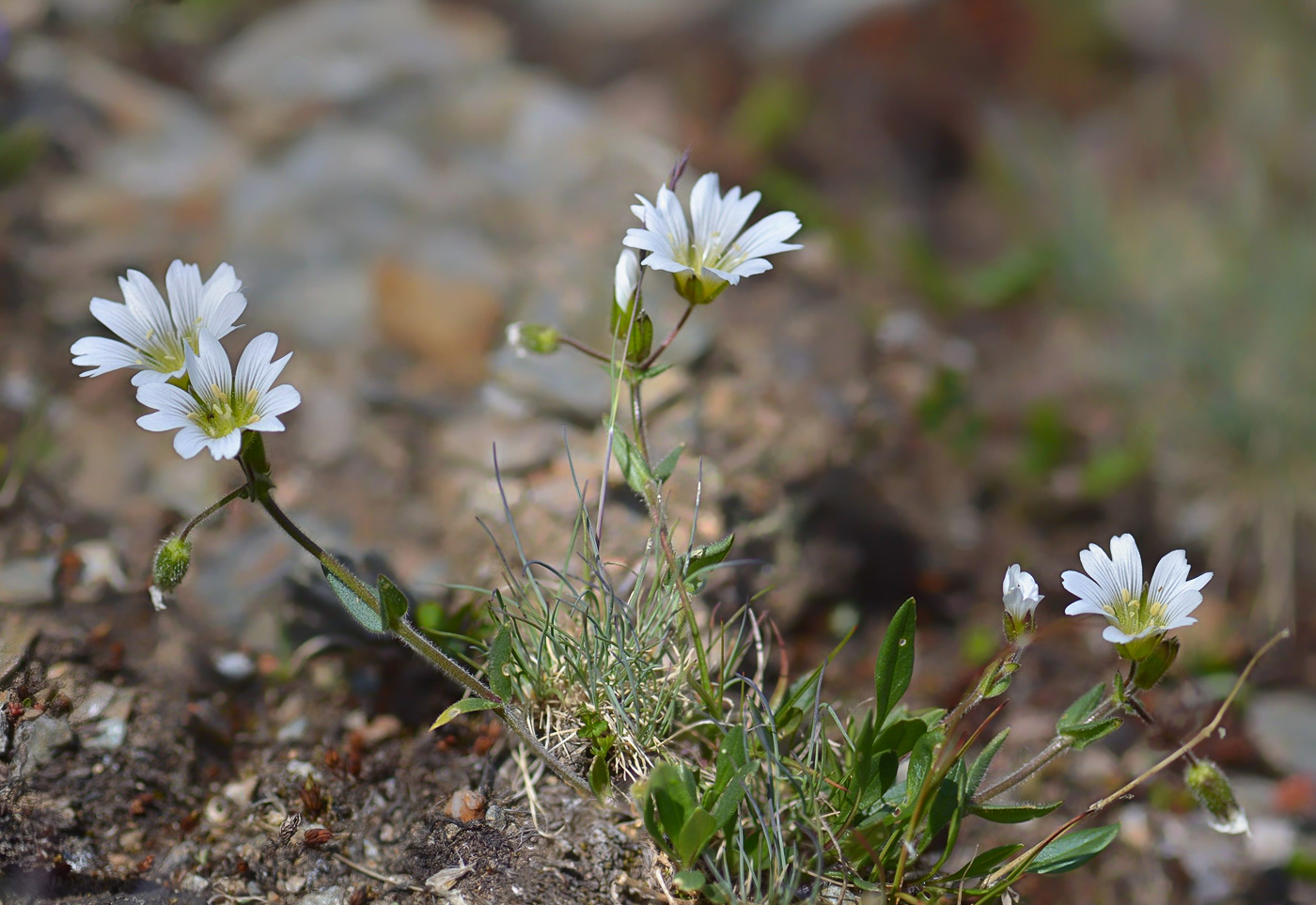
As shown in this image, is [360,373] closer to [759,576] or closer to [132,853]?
[759,576]

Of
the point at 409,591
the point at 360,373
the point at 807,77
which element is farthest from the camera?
the point at 807,77

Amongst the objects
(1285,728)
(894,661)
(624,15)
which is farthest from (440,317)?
(1285,728)

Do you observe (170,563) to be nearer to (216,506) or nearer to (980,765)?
(216,506)

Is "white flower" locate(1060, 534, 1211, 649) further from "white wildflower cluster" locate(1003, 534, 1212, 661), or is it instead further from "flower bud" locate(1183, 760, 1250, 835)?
"flower bud" locate(1183, 760, 1250, 835)

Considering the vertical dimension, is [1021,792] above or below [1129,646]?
below

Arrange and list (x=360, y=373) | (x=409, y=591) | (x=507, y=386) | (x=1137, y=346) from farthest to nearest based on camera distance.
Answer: (x=1137, y=346) < (x=360, y=373) < (x=507, y=386) < (x=409, y=591)

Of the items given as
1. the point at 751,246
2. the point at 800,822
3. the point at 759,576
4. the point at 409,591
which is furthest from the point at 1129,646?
the point at 409,591

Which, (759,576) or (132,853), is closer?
(132,853)
